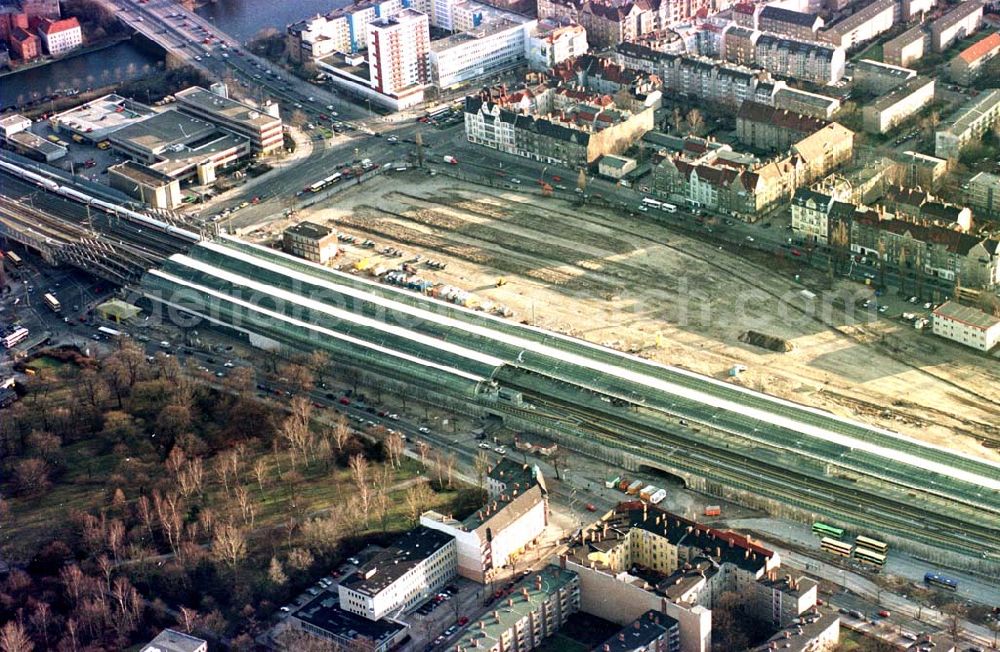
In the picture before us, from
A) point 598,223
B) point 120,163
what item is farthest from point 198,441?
point 120,163

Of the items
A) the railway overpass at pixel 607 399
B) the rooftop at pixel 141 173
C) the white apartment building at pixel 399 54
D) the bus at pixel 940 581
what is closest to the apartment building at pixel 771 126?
the white apartment building at pixel 399 54

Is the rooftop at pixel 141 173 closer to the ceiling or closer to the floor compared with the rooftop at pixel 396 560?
closer to the ceiling

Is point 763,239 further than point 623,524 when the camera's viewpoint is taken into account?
Yes

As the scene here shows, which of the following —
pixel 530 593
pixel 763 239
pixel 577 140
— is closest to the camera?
pixel 530 593

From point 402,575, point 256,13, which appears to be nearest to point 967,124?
point 402,575

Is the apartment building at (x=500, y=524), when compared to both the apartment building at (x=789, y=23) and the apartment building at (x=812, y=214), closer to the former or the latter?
the apartment building at (x=812, y=214)

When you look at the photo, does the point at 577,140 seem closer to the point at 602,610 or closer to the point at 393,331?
the point at 393,331

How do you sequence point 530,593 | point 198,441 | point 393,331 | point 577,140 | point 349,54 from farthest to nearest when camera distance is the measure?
point 349,54 < point 577,140 < point 393,331 < point 198,441 < point 530,593
